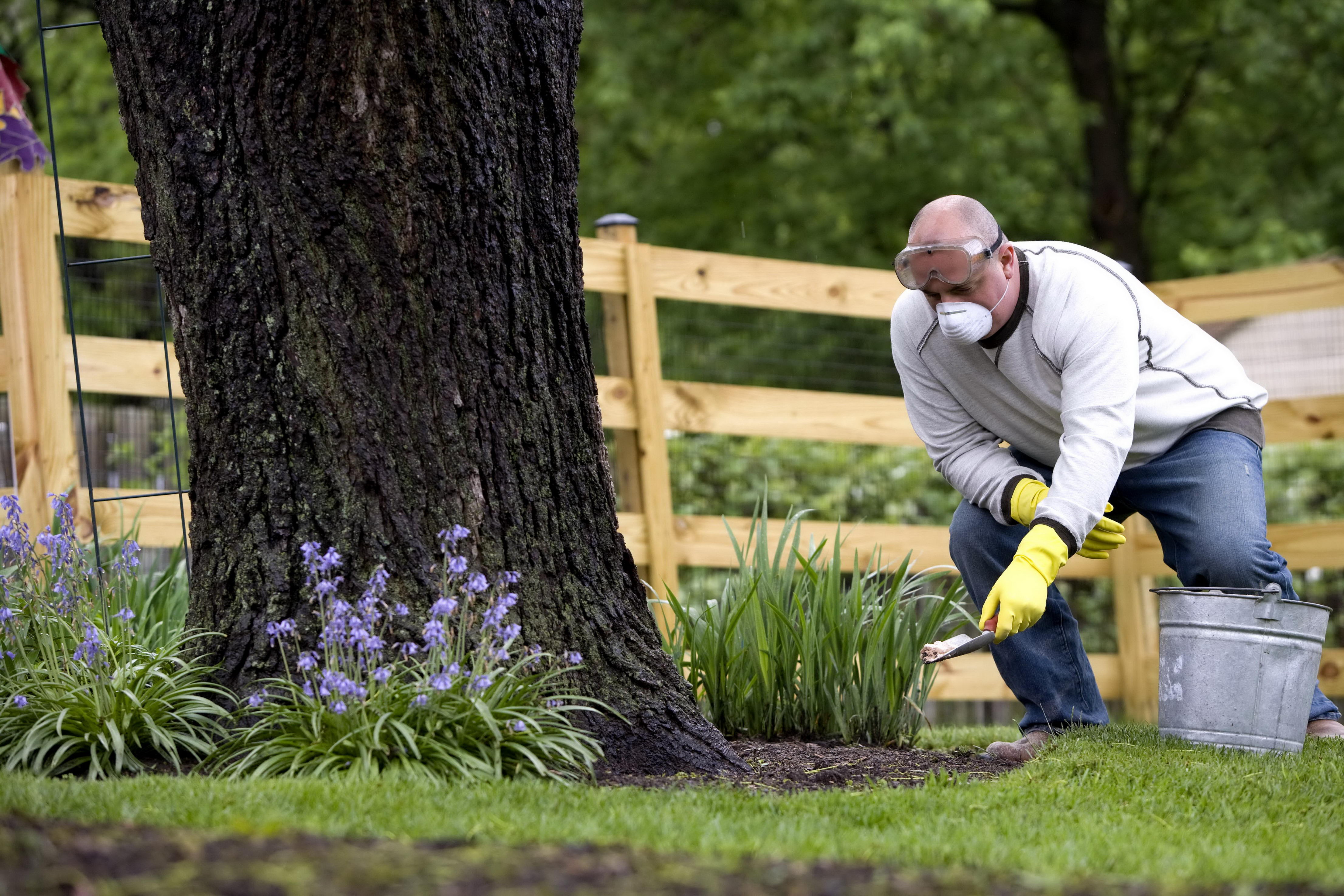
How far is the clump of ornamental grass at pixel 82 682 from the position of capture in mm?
2686

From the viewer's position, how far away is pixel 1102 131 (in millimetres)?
12070

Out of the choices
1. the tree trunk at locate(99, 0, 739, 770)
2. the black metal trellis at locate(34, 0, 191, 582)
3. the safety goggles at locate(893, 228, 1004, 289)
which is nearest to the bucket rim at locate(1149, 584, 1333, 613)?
the safety goggles at locate(893, 228, 1004, 289)

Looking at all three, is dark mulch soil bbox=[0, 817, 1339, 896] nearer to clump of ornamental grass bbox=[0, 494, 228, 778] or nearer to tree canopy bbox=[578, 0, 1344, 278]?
clump of ornamental grass bbox=[0, 494, 228, 778]

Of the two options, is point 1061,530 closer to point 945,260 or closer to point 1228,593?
point 1228,593

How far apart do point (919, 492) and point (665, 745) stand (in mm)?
3561

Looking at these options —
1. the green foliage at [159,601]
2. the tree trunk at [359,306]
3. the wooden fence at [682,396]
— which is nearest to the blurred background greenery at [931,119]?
the wooden fence at [682,396]

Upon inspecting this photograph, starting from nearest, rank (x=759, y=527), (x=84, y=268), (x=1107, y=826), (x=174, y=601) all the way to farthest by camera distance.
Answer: (x=1107, y=826), (x=174, y=601), (x=759, y=527), (x=84, y=268)

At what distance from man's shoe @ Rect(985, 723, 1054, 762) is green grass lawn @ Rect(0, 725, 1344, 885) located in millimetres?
506

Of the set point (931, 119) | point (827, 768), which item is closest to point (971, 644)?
point (827, 768)

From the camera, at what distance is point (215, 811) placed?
2131 millimetres

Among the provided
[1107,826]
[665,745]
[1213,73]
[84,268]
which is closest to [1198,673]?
[1107,826]

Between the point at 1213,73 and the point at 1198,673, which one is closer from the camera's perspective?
the point at 1198,673

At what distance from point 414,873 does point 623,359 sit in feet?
11.3

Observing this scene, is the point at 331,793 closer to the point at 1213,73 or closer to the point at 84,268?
the point at 84,268
